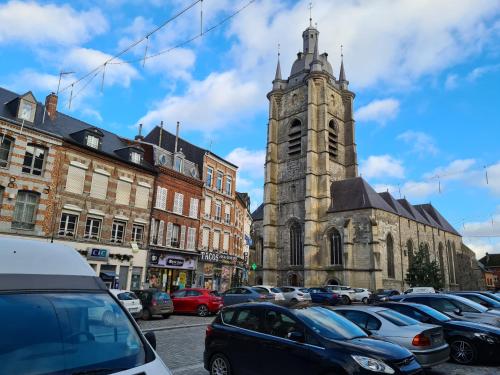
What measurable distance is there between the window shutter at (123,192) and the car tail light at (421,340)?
19413mm

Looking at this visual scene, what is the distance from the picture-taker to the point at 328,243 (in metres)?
41.1

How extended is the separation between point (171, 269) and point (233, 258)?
760 centimetres

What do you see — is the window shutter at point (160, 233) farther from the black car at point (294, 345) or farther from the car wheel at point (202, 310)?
the black car at point (294, 345)

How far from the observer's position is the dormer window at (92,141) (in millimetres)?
21828

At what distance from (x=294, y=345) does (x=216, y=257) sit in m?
24.8

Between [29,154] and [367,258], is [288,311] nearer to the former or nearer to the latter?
[29,154]

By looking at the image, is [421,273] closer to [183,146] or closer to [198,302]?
[183,146]

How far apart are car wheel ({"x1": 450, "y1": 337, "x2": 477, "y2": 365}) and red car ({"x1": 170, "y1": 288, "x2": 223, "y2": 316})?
39.1 ft

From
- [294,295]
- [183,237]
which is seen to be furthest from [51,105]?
[294,295]

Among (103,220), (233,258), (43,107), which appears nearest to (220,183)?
(233,258)

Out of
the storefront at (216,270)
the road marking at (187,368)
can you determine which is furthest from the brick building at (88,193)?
the road marking at (187,368)

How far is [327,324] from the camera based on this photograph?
5746mm

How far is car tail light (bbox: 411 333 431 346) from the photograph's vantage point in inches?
268

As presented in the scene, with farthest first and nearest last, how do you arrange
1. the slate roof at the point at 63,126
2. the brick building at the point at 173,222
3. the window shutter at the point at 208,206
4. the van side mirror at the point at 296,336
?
1. the window shutter at the point at 208,206
2. the brick building at the point at 173,222
3. the slate roof at the point at 63,126
4. the van side mirror at the point at 296,336
